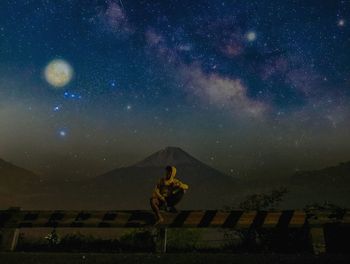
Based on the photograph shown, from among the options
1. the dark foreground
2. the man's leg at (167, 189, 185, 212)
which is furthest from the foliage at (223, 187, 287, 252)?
the dark foreground

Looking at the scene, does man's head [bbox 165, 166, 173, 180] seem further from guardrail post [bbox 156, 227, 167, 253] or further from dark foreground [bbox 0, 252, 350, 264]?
dark foreground [bbox 0, 252, 350, 264]

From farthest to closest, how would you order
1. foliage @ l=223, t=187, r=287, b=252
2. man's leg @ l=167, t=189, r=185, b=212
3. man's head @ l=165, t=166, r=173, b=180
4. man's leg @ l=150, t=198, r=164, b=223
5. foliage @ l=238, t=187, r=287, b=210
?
1. foliage @ l=238, t=187, r=287, b=210
2. foliage @ l=223, t=187, r=287, b=252
3. man's head @ l=165, t=166, r=173, b=180
4. man's leg @ l=167, t=189, r=185, b=212
5. man's leg @ l=150, t=198, r=164, b=223

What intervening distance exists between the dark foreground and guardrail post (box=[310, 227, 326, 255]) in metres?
0.74

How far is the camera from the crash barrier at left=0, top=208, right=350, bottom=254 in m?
7.95

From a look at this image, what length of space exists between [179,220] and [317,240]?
2.53 m

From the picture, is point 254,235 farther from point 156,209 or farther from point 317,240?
point 156,209

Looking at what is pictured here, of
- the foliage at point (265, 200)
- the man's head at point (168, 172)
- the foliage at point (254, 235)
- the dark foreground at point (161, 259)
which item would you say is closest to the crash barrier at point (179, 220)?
the man's head at point (168, 172)

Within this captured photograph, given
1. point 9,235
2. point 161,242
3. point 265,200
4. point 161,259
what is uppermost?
point 265,200

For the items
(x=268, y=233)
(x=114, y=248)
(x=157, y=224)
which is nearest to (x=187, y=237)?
(x=268, y=233)

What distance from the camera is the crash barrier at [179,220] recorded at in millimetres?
7949

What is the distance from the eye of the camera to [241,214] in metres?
8.27

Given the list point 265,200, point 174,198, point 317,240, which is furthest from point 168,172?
point 265,200

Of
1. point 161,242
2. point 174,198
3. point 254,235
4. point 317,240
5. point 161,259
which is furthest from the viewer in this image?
point 254,235

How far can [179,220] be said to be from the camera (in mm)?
8430
